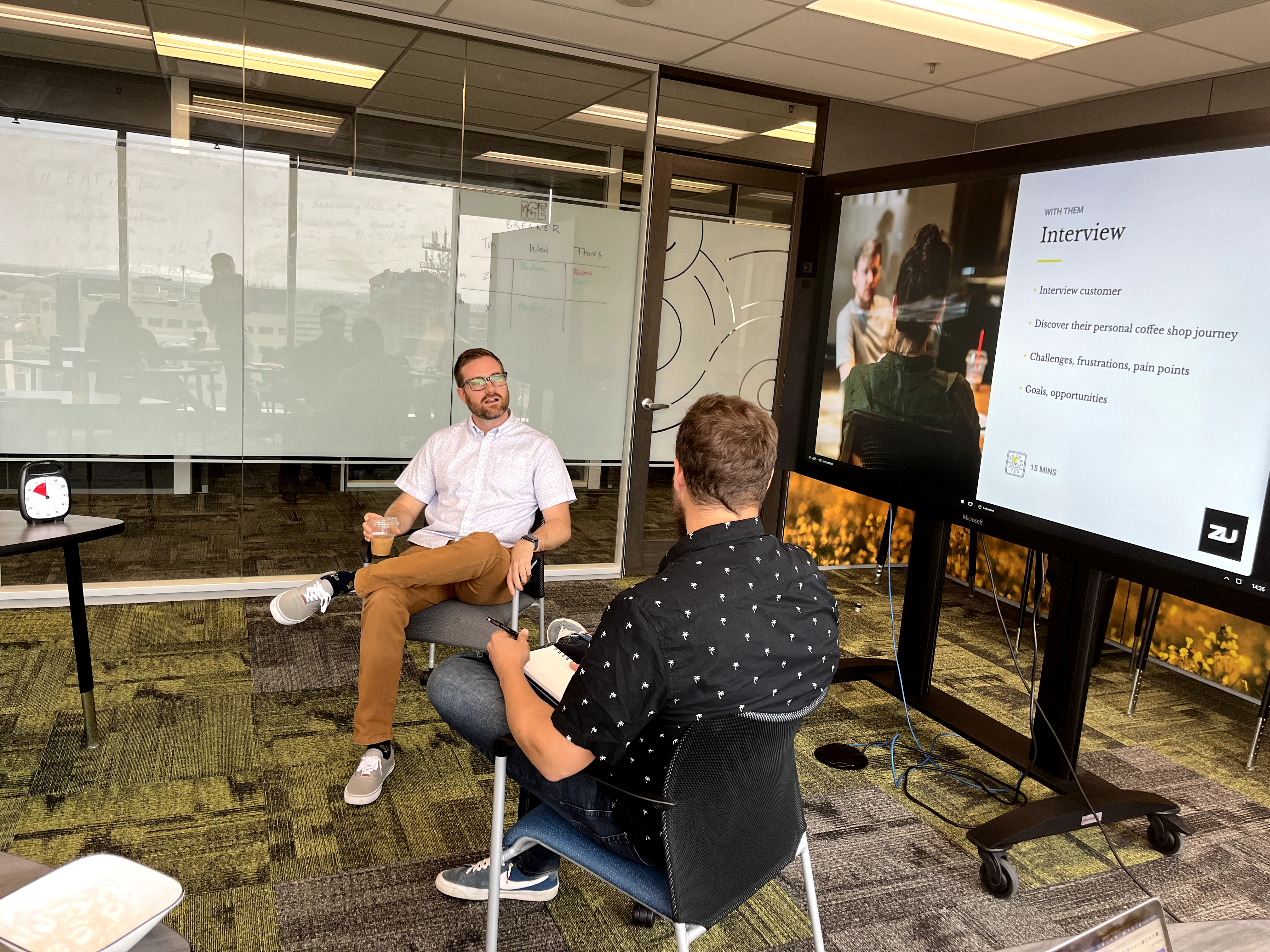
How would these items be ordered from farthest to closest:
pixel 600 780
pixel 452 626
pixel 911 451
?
1. pixel 911 451
2. pixel 452 626
3. pixel 600 780

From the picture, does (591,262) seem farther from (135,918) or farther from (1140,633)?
(135,918)

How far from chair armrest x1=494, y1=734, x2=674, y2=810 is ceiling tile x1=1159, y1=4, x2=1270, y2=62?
3613 millimetres

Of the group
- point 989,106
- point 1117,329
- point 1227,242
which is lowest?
point 1117,329

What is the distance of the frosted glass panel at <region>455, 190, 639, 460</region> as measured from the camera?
14.8 feet

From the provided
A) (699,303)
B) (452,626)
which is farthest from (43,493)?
(699,303)

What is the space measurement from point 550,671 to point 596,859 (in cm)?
37

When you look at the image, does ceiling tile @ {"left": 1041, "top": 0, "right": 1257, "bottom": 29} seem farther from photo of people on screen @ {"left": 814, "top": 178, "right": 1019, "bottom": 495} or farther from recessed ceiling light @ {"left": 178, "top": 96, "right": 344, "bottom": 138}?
recessed ceiling light @ {"left": 178, "top": 96, "right": 344, "bottom": 138}

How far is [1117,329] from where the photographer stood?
230 centimetres

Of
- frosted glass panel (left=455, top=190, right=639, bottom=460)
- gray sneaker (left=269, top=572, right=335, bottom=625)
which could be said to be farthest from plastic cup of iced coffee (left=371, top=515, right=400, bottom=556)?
frosted glass panel (left=455, top=190, right=639, bottom=460)

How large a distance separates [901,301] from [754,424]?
154 cm

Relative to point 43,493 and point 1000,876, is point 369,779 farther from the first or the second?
point 1000,876

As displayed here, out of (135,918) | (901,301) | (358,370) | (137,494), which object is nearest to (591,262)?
(358,370)

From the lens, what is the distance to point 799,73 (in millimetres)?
4652

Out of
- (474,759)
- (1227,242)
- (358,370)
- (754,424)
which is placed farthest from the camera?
(358,370)
